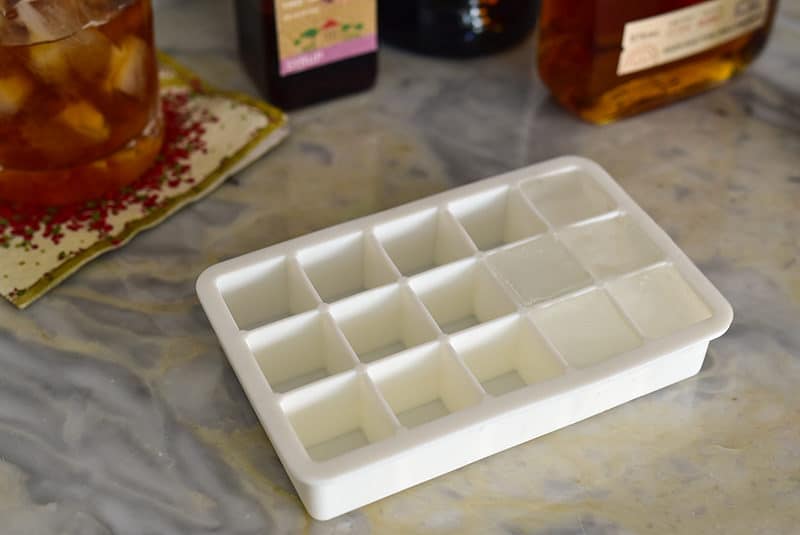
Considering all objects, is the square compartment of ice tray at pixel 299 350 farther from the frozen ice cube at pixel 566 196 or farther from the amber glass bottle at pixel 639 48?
the amber glass bottle at pixel 639 48

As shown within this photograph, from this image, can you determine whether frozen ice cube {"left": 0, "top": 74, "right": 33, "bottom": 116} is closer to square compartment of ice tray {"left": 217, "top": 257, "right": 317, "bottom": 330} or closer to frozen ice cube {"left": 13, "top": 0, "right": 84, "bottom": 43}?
frozen ice cube {"left": 13, "top": 0, "right": 84, "bottom": 43}

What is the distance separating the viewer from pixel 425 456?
583 millimetres

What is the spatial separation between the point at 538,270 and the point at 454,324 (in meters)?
0.07

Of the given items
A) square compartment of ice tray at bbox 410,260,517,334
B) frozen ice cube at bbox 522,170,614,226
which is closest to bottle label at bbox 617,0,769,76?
frozen ice cube at bbox 522,170,614,226

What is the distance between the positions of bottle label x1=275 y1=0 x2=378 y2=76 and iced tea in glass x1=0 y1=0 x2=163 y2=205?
0.33ft

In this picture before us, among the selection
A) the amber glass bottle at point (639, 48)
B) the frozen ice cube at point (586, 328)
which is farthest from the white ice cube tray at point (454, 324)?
the amber glass bottle at point (639, 48)

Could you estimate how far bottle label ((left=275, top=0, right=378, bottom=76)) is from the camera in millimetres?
793

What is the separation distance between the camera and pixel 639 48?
81 centimetres

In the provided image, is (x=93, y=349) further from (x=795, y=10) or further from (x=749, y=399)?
(x=795, y=10)

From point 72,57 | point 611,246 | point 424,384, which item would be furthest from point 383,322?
point 72,57

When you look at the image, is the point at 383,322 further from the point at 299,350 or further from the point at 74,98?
the point at 74,98

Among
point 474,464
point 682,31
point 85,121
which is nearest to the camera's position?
point 474,464

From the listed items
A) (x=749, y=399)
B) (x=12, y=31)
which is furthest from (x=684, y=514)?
(x=12, y=31)

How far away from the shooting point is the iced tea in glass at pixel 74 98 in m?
0.67
